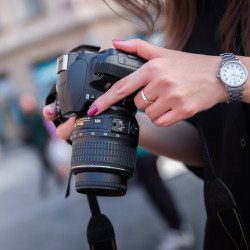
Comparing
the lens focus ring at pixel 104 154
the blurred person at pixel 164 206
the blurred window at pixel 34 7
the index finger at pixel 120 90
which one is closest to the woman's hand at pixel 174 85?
the index finger at pixel 120 90

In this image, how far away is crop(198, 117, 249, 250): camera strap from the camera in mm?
1073

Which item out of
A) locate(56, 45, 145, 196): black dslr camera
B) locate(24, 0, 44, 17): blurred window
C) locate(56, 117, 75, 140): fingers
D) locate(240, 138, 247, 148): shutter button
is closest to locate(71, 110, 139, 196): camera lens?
locate(56, 45, 145, 196): black dslr camera

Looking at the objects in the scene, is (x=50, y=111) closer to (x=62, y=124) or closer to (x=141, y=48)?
(x=62, y=124)

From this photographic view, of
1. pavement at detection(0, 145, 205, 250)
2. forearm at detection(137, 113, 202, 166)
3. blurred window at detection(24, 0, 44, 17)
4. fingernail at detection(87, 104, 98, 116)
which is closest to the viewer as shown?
fingernail at detection(87, 104, 98, 116)

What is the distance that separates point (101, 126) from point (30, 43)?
17.1 meters

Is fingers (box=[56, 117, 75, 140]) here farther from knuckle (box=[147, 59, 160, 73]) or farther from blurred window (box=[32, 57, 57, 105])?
blurred window (box=[32, 57, 57, 105])

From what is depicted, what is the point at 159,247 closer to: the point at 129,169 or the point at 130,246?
the point at 130,246

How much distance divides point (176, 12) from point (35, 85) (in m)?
16.6

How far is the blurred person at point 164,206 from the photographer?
12.3 ft

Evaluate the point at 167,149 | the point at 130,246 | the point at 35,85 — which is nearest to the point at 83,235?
the point at 130,246

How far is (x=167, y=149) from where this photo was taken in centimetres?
145

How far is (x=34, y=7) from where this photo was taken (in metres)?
17.8

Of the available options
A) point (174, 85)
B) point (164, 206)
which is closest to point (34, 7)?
point (164, 206)

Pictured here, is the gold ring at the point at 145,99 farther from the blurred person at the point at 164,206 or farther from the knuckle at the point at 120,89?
the blurred person at the point at 164,206
